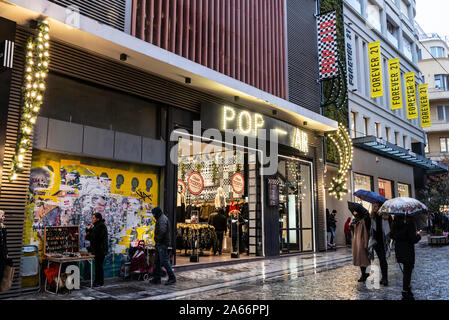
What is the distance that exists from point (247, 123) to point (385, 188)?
15.9 meters

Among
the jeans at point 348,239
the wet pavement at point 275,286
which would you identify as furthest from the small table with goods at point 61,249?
the jeans at point 348,239

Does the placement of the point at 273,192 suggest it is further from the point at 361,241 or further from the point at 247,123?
the point at 361,241

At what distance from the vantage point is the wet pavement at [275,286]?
A: 7617 mm

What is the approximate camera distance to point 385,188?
25.8 meters

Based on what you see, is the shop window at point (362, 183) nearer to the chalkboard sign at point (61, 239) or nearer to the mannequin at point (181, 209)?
the mannequin at point (181, 209)

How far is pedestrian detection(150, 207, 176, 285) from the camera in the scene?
8.99 meters

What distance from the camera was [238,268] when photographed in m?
11.8

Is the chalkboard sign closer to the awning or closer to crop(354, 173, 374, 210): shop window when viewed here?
the awning

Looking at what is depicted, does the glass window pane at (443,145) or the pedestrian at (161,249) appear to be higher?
the glass window pane at (443,145)

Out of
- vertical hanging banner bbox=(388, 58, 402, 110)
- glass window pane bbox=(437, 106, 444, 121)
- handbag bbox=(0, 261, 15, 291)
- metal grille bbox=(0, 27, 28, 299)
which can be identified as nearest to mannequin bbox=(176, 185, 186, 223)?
metal grille bbox=(0, 27, 28, 299)

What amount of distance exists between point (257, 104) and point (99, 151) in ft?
20.8

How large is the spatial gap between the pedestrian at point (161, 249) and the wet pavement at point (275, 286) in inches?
10.0

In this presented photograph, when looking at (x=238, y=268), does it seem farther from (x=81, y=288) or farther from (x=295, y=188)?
(x=295, y=188)

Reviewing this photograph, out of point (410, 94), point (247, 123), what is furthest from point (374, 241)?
point (410, 94)
